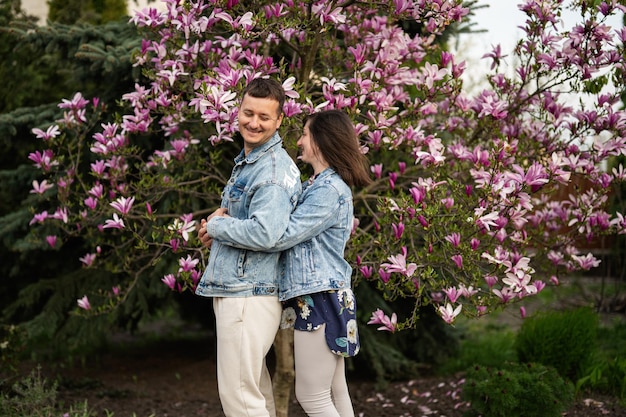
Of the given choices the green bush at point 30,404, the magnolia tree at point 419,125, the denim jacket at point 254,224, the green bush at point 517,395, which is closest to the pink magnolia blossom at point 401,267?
the magnolia tree at point 419,125

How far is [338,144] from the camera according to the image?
9.20 ft

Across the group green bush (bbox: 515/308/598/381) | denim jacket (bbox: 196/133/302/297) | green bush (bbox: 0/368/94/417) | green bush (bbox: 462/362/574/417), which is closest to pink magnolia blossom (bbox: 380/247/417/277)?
denim jacket (bbox: 196/133/302/297)

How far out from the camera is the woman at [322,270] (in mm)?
2684

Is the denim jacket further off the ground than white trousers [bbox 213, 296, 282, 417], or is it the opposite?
the denim jacket

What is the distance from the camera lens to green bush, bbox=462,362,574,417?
12.8ft

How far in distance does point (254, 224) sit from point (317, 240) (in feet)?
1.16

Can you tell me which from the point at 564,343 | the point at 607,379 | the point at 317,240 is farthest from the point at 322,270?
the point at 607,379

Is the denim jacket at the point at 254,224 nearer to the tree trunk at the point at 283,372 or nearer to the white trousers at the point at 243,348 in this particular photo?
the white trousers at the point at 243,348

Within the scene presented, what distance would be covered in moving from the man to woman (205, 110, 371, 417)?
0.07m

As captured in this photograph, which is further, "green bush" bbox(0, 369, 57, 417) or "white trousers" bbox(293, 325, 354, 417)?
"green bush" bbox(0, 369, 57, 417)

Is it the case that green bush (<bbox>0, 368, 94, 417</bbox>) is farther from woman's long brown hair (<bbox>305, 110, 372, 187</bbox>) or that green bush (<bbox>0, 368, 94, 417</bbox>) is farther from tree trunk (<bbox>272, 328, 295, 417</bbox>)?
woman's long brown hair (<bbox>305, 110, 372, 187</bbox>)

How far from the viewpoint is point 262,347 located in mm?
2672

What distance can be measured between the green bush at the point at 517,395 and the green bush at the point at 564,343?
0.65m

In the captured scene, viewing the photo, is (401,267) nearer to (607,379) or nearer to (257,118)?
(257,118)
